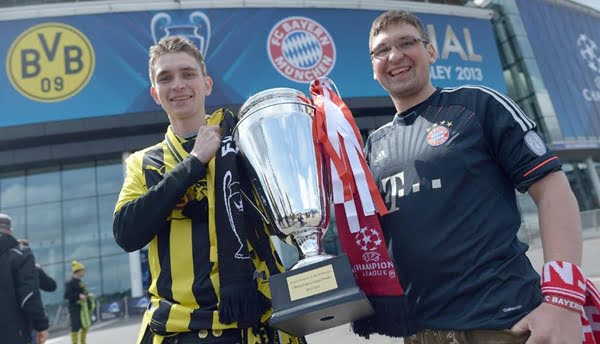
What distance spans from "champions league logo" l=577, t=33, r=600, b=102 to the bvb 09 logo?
28426mm

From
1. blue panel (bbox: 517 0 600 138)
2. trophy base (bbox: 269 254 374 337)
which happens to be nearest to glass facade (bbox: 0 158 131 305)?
trophy base (bbox: 269 254 374 337)

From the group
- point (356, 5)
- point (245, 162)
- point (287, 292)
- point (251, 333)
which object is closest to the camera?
point (287, 292)

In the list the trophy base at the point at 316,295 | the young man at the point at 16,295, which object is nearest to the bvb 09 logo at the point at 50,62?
the young man at the point at 16,295

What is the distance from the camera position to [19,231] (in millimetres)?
17297

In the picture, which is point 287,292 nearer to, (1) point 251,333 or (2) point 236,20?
(1) point 251,333

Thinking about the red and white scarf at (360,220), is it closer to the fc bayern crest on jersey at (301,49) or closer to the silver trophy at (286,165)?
the silver trophy at (286,165)

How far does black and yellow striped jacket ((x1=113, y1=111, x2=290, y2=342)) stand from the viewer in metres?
1.23

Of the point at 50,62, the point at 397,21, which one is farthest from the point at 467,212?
the point at 50,62

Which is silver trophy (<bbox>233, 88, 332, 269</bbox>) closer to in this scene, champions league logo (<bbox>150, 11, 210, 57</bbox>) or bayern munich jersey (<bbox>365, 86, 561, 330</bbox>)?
bayern munich jersey (<bbox>365, 86, 561, 330</bbox>)

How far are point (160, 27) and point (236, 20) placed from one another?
310 centimetres

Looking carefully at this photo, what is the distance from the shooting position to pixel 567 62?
25656mm

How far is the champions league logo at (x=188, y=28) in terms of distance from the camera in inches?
640

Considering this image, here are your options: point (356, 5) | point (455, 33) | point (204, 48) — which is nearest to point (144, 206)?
point (204, 48)

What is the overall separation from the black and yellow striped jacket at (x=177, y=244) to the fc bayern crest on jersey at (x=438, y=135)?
0.67 meters
